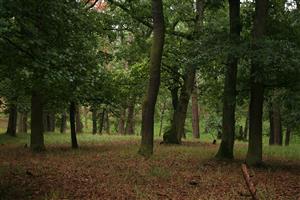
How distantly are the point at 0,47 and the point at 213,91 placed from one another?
45.3 ft

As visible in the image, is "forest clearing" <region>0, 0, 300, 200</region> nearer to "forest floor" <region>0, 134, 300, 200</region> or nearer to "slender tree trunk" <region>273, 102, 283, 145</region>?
"forest floor" <region>0, 134, 300, 200</region>

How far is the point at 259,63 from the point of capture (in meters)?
14.6

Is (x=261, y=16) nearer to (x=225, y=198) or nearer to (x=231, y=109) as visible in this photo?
(x=231, y=109)

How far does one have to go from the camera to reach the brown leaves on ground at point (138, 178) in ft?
37.9

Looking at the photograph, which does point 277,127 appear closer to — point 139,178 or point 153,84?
point 153,84

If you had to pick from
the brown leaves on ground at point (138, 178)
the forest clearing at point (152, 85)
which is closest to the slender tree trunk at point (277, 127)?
the forest clearing at point (152, 85)

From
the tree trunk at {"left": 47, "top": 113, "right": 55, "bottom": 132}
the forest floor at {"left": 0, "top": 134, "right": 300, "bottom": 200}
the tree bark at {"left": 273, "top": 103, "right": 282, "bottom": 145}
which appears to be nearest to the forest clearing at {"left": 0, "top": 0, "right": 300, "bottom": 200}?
the forest floor at {"left": 0, "top": 134, "right": 300, "bottom": 200}

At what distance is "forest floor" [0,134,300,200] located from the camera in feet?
37.9

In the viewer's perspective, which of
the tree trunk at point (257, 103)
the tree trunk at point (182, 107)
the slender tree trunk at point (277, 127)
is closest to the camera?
the tree trunk at point (257, 103)

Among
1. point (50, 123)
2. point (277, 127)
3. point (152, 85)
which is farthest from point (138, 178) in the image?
point (50, 123)

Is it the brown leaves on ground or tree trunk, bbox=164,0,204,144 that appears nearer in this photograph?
the brown leaves on ground

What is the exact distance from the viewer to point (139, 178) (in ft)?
44.9

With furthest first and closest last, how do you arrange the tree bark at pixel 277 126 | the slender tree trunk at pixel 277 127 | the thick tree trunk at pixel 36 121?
the slender tree trunk at pixel 277 127 < the tree bark at pixel 277 126 < the thick tree trunk at pixel 36 121

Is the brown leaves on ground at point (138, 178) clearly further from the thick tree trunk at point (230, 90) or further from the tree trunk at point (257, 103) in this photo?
the thick tree trunk at point (230, 90)
